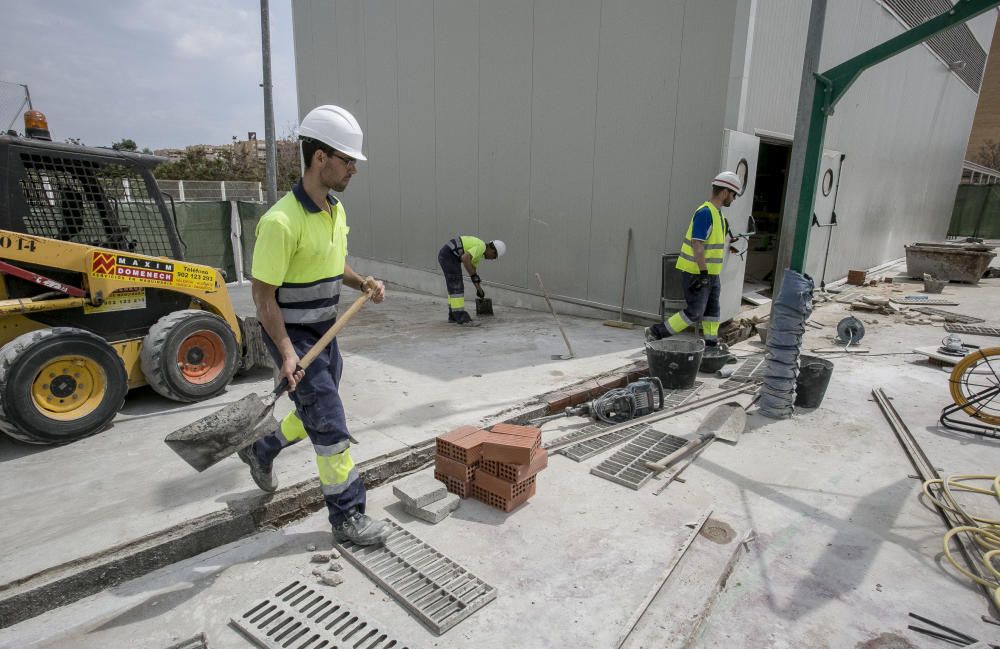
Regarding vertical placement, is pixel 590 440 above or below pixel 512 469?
below

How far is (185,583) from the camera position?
276cm

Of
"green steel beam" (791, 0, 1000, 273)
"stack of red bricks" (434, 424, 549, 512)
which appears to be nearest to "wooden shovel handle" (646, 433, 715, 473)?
"stack of red bricks" (434, 424, 549, 512)

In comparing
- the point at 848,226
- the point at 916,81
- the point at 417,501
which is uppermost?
the point at 916,81

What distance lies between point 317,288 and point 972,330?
30.6 ft

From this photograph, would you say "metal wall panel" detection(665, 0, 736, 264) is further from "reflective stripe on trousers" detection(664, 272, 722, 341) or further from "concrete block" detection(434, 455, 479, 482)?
"concrete block" detection(434, 455, 479, 482)

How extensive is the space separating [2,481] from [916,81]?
59.7 feet

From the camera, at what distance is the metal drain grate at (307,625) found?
2.35m

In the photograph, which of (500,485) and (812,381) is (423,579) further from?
(812,381)

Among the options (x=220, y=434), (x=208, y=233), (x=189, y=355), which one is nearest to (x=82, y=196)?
(x=189, y=355)

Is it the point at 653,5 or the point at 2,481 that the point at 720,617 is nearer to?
the point at 2,481

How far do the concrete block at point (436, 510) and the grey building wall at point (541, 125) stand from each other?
206 inches

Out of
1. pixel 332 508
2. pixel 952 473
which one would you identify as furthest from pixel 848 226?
pixel 332 508

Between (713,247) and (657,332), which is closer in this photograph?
(713,247)

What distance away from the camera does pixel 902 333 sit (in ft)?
26.1
